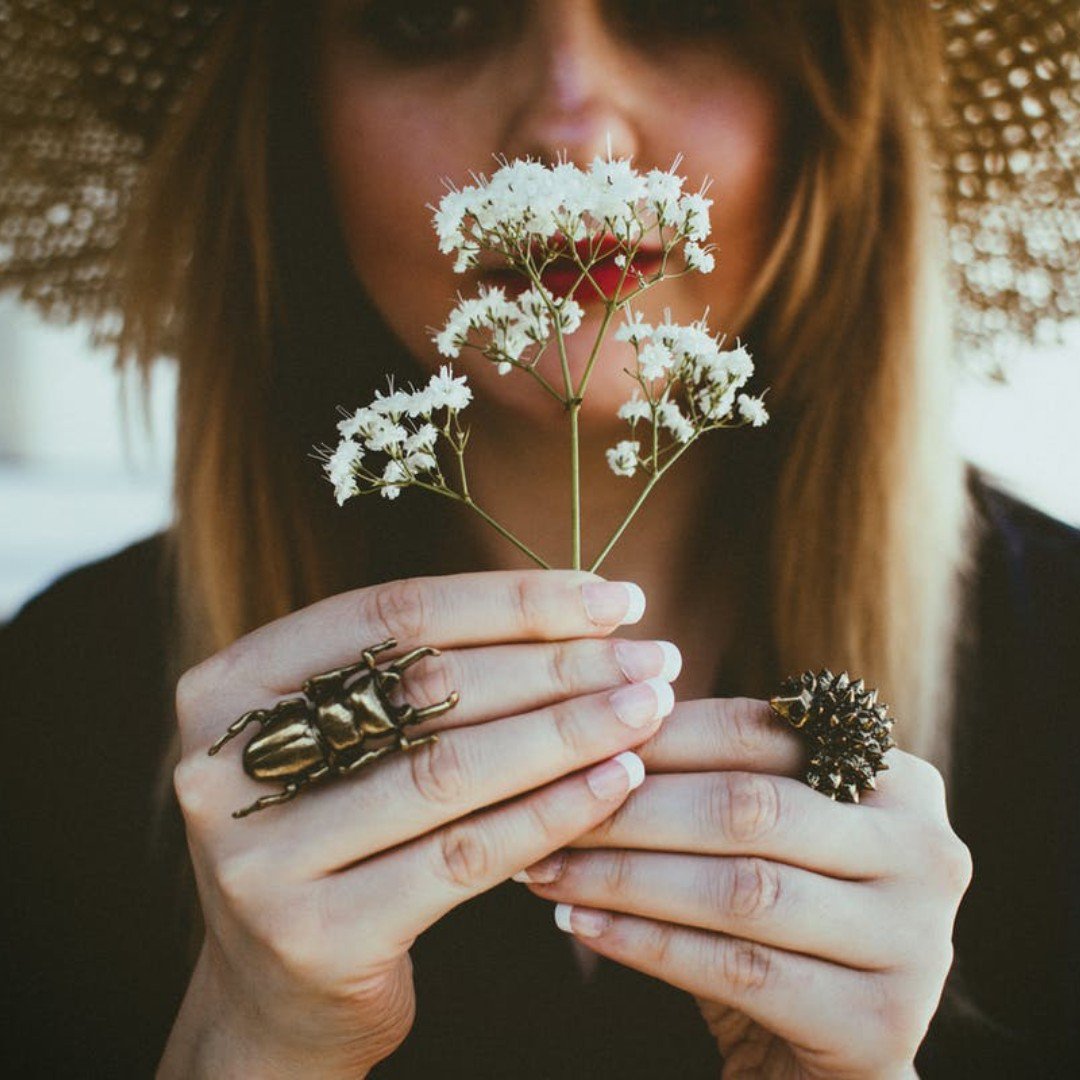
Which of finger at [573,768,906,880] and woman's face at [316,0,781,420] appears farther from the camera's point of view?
woman's face at [316,0,781,420]

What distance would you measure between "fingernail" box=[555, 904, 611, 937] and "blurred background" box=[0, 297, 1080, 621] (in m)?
0.64

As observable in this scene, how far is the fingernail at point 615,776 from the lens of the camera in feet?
1.77

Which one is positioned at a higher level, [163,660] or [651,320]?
[651,320]

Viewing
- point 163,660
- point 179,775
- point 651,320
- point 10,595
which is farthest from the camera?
point 10,595

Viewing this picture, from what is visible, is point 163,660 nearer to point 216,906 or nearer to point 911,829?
point 216,906

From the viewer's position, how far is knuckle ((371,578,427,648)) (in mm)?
555

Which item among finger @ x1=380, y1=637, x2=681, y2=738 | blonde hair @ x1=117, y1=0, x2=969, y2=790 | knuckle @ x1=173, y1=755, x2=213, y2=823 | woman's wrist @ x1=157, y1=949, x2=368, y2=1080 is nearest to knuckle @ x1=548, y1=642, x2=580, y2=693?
finger @ x1=380, y1=637, x2=681, y2=738

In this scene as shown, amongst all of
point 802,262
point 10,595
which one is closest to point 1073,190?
point 802,262

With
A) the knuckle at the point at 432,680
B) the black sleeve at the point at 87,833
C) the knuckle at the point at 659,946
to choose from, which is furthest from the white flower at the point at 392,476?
the black sleeve at the point at 87,833

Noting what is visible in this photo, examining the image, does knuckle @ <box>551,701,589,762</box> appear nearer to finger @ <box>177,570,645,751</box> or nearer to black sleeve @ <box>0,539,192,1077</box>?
finger @ <box>177,570,645,751</box>

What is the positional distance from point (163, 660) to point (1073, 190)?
108 cm

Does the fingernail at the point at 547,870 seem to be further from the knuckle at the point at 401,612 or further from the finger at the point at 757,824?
the knuckle at the point at 401,612

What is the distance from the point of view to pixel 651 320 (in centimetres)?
75

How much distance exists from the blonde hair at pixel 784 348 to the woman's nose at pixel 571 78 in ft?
0.54
